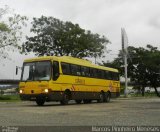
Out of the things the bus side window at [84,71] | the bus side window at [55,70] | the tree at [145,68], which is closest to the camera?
the bus side window at [55,70]

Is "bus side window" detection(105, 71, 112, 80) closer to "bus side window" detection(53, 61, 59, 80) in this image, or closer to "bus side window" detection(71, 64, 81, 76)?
"bus side window" detection(71, 64, 81, 76)

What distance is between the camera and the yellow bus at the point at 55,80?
84.8 ft

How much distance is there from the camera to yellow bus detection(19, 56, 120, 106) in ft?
84.8

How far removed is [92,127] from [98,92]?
22.3 m

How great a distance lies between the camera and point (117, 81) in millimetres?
38531

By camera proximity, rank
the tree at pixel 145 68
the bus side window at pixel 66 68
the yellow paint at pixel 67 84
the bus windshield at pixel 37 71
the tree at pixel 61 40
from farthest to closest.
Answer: the tree at pixel 145 68
the tree at pixel 61 40
the bus side window at pixel 66 68
the bus windshield at pixel 37 71
the yellow paint at pixel 67 84

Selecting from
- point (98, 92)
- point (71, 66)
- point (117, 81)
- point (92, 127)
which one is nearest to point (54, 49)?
point (117, 81)

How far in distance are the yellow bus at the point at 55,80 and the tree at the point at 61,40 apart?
2760cm

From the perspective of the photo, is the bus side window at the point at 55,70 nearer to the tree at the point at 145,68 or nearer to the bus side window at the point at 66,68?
the bus side window at the point at 66,68

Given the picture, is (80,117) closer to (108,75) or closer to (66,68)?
(66,68)

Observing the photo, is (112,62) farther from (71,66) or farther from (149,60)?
(71,66)

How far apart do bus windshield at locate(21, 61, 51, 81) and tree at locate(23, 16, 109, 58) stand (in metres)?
32.5

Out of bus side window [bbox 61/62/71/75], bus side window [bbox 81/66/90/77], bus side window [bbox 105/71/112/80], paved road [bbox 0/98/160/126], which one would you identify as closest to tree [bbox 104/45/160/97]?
bus side window [bbox 105/71/112/80]

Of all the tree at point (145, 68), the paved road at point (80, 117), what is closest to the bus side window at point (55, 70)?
the paved road at point (80, 117)
